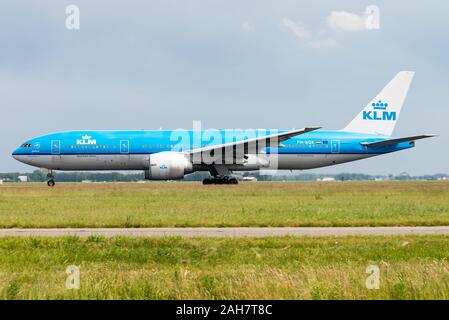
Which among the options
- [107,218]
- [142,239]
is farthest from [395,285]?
[107,218]

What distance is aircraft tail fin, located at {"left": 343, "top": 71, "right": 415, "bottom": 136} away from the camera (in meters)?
54.8

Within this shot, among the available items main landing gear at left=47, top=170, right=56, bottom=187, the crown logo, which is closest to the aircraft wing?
the crown logo

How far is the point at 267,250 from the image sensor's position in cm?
1476

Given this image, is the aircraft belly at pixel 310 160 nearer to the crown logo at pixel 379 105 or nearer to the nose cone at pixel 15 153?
the crown logo at pixel 379 105

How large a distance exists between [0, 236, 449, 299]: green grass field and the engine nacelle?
27.5m

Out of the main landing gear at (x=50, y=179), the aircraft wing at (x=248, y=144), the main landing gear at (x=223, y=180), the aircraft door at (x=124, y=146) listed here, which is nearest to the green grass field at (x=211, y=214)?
the aircraft wing at (x=248, y=144)

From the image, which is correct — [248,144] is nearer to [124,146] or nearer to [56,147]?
[124,146]

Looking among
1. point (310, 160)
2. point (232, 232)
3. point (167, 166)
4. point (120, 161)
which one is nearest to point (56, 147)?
point (120, 161)

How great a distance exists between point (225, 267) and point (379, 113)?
4552 cm

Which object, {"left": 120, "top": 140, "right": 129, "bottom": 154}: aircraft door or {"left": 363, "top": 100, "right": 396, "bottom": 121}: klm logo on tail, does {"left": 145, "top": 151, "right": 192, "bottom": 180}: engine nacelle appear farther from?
{"left": 363, "top": 100, "right": 396, "bottom": 121}: klm logo on tail

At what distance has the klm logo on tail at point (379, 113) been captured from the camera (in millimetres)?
55250

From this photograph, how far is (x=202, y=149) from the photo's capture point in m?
45.9

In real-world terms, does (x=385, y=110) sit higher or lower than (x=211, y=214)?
higher
